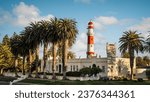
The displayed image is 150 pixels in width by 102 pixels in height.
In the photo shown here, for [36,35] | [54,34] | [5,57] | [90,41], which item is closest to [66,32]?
[54,34]

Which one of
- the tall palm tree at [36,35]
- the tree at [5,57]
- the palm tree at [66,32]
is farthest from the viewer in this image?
the tree at [5,57]

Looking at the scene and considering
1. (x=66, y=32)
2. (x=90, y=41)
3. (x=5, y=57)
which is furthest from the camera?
(x=5, y=57)

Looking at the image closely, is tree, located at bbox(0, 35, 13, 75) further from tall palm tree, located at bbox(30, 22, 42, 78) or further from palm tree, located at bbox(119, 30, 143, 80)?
palm tree, located at bbox(119, 30, 143, 80)

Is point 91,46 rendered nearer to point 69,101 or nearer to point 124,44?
point 124,44

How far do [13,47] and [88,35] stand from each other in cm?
2382

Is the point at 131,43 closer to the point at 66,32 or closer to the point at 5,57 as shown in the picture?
the point at 66,32

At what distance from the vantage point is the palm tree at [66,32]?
219ft

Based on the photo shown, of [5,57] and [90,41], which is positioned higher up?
[90,41]

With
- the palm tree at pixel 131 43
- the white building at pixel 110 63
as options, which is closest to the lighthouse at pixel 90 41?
the white building at pixel 110 63

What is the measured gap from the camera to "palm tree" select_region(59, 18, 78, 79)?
66.8 metres

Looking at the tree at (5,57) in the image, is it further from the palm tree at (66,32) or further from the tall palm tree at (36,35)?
the palm tree at (66,32)

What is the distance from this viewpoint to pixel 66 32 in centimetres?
6769

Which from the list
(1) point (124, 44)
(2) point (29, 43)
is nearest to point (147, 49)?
(1) point (124, 44)

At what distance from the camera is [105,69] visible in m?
81.4
